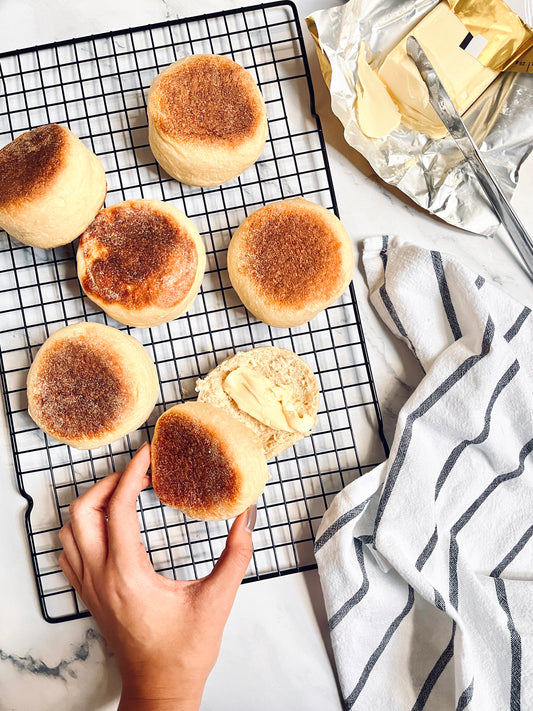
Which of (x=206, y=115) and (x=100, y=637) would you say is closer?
(x=206, y=115)

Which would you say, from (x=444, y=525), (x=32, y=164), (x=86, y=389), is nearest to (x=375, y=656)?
(x=444, y=525)

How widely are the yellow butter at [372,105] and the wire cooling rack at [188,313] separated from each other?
4.7 inches

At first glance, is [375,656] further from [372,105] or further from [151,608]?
[372,105]

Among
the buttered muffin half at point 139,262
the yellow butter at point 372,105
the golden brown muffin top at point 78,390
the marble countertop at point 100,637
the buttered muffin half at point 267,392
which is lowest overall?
the marble countertop at point 100,637

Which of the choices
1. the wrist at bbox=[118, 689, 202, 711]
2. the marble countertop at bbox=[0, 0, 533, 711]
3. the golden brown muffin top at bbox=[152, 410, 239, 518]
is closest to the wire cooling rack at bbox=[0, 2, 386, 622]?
the marble countertop at bbox=[0, 0, 533, 711]

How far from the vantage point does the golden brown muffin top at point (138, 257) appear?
140 centimetres

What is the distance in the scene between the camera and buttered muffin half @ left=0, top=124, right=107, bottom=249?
53.2 inches

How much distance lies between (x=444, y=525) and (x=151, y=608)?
0.69 meters

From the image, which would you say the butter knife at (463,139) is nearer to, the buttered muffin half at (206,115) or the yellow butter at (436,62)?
the yellow butter at (436,62)

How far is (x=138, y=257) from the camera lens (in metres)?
1.41

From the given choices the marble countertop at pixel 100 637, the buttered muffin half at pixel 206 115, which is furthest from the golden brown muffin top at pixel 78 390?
the buttered muffin half at pixel 206 115

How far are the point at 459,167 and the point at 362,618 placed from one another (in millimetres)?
1084

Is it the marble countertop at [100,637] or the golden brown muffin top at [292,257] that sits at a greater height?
the golden brown muffin top at [292,257]

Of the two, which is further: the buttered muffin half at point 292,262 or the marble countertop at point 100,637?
the marble countertop at point 100,637
